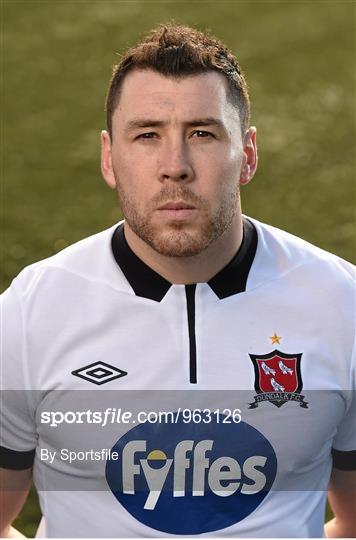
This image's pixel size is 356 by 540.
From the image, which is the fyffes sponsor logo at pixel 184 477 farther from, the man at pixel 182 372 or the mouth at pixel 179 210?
the mouth at pixel 179 210

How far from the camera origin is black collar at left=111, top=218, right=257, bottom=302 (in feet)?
10.7

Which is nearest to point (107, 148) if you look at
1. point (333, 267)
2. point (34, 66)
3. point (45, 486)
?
point (333, 267)

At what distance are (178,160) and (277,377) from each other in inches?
28.3

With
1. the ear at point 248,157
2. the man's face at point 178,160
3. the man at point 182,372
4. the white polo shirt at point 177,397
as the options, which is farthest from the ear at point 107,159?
the ear at point 248,157

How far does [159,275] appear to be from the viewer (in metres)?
3.28

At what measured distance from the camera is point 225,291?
3297 millimetres

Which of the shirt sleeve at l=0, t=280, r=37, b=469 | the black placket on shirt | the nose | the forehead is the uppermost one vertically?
the forehead

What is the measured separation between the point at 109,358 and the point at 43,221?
4708 mm

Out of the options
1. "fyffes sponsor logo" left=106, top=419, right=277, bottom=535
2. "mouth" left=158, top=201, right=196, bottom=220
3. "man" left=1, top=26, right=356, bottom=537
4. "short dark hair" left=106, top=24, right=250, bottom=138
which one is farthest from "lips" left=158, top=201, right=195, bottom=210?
"fyffes sponsor logo" left=106, top=419, right=277, bottom=535

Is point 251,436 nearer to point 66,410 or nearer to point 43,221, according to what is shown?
point 66,410

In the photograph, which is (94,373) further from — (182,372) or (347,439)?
(347,439)

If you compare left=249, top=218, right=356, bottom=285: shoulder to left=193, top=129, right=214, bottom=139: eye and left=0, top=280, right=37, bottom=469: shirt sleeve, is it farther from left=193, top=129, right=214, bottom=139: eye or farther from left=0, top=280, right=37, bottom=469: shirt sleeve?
left=0, top=280, right=37, bottom=469: shirt sleeve

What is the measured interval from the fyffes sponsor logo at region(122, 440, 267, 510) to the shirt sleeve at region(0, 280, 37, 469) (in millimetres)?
312

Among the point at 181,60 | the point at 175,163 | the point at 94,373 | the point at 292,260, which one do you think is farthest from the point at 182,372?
the point at 181,60
